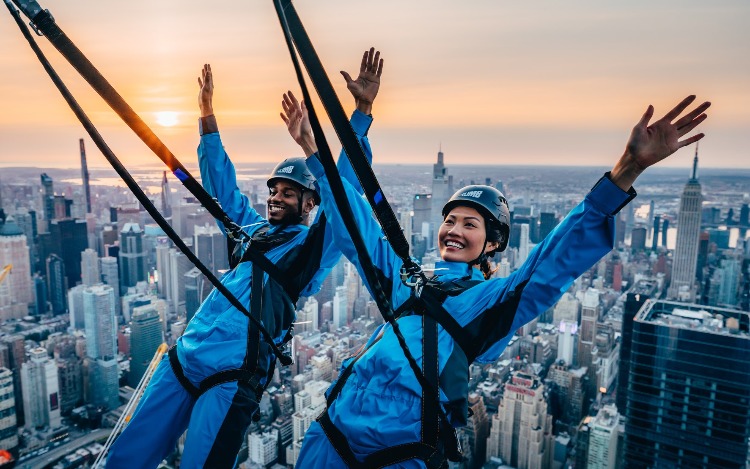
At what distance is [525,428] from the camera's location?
1722 cm

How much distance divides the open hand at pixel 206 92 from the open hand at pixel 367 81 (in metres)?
0.78

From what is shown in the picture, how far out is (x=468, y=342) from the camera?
1398 mm

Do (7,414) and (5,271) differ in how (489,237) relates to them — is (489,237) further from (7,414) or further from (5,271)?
(5,271)

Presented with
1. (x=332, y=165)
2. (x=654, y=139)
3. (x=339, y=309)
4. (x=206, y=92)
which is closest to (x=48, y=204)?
(x=339, y=309)

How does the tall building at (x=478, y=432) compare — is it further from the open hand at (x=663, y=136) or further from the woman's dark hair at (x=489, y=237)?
the open hand at (x=663, y=136)

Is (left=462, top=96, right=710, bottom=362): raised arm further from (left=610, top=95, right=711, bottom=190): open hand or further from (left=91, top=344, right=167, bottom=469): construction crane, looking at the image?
(left=91, top=344, right=167, bottom=469): construction crane

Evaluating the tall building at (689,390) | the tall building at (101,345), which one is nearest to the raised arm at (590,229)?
the tall building at (689,390)

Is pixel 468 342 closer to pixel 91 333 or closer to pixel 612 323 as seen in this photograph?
pixel 91 333

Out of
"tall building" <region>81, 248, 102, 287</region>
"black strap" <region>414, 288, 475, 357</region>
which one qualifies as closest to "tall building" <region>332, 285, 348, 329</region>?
"tall building" <region>81, 248, 102, 287</region>

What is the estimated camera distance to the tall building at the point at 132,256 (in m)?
29.0

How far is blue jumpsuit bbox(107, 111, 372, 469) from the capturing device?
1753 millimetres

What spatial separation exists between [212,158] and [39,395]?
70.2ft

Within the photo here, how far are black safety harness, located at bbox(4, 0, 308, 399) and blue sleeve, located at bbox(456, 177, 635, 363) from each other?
2.41 ft

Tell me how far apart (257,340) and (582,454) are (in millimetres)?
18720
